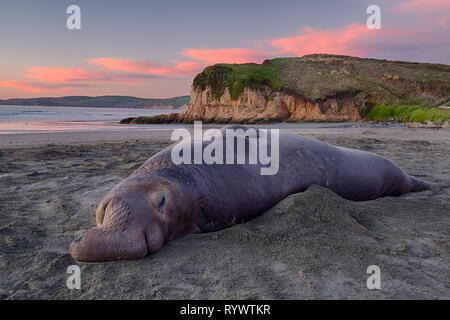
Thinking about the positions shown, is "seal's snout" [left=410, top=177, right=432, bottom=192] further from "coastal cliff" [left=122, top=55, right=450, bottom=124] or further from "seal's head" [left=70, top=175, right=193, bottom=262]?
"coastal cliff" [left=122, top=55, right=450, bottom=124]

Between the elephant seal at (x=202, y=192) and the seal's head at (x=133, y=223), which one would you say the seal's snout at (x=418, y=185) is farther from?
the seal's head at (x=133, y=223)

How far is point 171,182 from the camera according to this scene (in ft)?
8.61

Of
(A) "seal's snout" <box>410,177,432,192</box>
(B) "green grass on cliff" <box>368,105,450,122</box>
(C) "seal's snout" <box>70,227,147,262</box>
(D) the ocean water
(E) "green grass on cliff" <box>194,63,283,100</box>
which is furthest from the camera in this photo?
(E) "green grass on cliff" <box>194,63,283,100</box>

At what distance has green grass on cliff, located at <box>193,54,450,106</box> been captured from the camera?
100 ft

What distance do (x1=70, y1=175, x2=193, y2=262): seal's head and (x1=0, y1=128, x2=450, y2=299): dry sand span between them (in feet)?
0.27

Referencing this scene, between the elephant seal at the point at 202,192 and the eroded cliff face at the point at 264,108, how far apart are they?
26610mm

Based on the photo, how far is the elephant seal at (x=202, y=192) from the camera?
7.54ft

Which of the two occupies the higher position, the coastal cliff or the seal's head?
the coastal cliff

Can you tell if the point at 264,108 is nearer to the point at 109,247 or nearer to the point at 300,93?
the point at 300,93

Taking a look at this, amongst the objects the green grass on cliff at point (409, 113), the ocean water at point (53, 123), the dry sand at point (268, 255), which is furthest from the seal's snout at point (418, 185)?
the green grass on cliff at point (409, 113)

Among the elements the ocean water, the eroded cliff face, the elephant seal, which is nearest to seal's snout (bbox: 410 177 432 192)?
the elephant seal

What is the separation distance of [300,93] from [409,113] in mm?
11082
